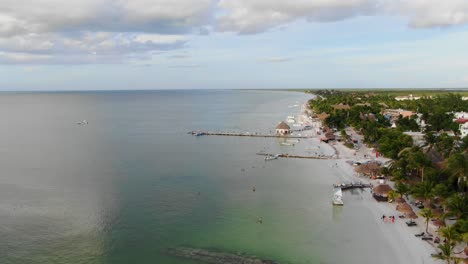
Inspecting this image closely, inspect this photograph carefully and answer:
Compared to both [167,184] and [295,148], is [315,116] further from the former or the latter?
[167,184]

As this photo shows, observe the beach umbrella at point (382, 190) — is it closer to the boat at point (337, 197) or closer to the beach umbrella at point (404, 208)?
the boat at point (337, 197)

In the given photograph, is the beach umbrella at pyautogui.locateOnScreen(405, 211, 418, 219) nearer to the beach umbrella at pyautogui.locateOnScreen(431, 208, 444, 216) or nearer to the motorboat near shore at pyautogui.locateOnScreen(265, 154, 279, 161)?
the beach umbrella at pyautogui.locateOnScreen(431, 208, 444, 216)

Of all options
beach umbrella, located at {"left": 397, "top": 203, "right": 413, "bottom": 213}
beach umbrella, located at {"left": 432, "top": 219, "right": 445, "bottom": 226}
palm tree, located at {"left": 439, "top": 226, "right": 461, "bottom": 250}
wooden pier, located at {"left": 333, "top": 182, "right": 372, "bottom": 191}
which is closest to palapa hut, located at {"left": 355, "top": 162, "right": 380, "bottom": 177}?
wooden pier, located at {"left": 333, "top": 182, "right": 372, "bottom": 191}

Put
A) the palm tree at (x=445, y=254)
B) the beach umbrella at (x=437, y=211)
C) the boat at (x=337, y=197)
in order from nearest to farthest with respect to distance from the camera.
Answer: the palm tree at (x=445, y=254), the beach umbrella at (x=437, y=211), the boat at (x=337, y=197)

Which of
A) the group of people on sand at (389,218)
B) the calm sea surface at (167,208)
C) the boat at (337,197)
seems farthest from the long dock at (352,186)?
the group of people on sand at (389,218)

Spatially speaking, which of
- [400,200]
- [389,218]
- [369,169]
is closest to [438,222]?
[389,218]

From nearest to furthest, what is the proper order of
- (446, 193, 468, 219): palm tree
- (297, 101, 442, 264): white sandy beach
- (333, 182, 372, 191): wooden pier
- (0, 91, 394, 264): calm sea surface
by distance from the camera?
(297, 101, 442, 264): white sandy beach
(446, 193, 468, 219): palm tree
(0, 91, 394, 264): calm sea surface
(333, 182, 372, 191): wooden pier

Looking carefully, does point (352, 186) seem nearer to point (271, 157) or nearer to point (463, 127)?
point (271, 157)

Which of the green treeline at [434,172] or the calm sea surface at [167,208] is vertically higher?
the green treeline at [434,172]

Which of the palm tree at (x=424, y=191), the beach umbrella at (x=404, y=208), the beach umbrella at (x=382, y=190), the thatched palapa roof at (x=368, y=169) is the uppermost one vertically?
the palm tree at (x=424, y=191)

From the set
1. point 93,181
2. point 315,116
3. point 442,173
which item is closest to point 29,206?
point 93,181

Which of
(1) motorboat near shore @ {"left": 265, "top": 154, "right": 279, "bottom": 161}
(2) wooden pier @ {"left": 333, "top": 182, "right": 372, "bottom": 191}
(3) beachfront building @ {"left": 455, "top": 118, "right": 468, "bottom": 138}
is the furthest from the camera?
(3) beachfront building @ {"left": 455, "top": 118, "right": 468, "bottom": 138}
